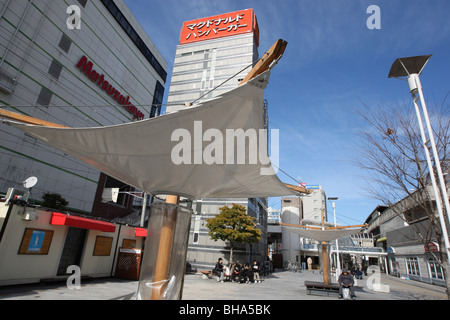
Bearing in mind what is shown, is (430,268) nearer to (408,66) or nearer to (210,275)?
(210,275)

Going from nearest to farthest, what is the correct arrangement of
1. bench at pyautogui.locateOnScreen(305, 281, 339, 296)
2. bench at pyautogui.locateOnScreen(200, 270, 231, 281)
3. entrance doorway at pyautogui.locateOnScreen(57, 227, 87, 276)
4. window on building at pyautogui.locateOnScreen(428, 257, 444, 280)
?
entrance doorway at pyautogui.locateOnScreen(57, 227, 87, 276) < bench at pyautogui.locateOnScreen(305, 281, 339, 296) < bench at pyautogui.locateOnScreen(200, 270, 231, 281) < window on building at pyautogui.locateOnScreen(428, 257, 444, 280)

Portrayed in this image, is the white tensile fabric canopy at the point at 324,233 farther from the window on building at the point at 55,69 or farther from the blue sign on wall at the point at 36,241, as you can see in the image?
the window on building at the point at 55,69

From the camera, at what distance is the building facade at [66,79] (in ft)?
57.7

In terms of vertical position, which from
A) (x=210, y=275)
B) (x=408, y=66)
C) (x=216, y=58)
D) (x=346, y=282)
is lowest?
(x=210, y=275)

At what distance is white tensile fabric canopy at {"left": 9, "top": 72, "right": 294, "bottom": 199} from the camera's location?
11.2 ft

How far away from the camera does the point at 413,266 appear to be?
88.0ft

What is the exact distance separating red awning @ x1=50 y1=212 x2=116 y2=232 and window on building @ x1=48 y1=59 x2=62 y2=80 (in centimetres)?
1689

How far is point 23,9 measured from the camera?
18.4 metres

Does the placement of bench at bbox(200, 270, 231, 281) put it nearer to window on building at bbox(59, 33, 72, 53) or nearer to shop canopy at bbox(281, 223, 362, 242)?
shop canopy at bbox(281, 223, 362, 242)

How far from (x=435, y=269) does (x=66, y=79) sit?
3869 cm

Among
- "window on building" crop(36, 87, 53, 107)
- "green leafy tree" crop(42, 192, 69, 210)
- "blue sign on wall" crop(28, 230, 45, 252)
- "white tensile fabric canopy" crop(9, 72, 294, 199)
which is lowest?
"blue sign on wall" crop(28, 230, 45, 252)

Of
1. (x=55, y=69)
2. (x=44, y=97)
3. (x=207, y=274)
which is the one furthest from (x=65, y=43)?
(x=207, y=274)

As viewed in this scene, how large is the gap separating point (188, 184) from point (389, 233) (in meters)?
41.1

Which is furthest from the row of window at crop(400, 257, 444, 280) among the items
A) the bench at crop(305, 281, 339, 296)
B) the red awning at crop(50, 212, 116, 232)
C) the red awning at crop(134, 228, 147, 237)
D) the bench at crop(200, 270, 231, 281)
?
the red awning at crop(50, 212, 116, 232)
